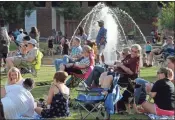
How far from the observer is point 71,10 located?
46.1 meters

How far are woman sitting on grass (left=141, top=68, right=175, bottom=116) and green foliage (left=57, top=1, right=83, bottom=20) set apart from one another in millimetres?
38312

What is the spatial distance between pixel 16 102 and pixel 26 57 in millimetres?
5281

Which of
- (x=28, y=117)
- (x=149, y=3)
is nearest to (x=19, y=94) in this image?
(x=28, y=117)

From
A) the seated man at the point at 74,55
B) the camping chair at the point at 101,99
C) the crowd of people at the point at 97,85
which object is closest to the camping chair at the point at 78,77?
the seated man at the point at 74,55

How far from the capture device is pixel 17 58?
1281 centimetres

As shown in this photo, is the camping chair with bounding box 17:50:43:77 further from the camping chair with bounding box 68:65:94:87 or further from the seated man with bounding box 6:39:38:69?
the camping chair with bounding box 68:65:94:87

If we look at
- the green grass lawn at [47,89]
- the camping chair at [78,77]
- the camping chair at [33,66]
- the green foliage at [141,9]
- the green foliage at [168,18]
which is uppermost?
the green foliage at [141,9]

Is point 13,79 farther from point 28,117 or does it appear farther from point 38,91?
point 38,91

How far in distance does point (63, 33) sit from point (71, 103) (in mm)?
38626

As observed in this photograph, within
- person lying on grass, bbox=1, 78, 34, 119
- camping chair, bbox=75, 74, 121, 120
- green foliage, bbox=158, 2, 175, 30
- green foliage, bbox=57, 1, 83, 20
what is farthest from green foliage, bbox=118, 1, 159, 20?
person lying on grass, bbox=1, 78, 34, 119

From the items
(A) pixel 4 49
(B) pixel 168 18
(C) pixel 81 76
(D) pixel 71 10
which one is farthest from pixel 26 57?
(B) pixel 168 18

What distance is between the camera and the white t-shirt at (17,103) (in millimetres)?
7548

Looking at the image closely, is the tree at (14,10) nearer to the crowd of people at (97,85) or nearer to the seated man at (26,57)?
the seated man at (26,57)

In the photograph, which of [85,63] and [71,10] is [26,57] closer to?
[85,63]
